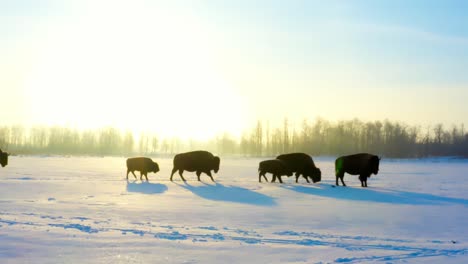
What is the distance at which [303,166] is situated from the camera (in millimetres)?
25812

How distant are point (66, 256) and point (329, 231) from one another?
5.43 metres

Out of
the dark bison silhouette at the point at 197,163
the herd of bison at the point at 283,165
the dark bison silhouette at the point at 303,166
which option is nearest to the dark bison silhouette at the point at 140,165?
the herd of bison at the point at 283,165

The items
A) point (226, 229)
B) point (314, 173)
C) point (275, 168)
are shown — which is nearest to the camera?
point (226, 229)

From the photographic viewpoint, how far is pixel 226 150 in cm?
17150

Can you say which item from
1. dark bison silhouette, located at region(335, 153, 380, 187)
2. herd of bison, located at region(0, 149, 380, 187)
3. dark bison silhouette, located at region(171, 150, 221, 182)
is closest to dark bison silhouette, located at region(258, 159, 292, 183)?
herd of bison, located at region(0, 149, 380, 187)

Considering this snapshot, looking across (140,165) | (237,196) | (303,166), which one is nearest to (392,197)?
(237,196)

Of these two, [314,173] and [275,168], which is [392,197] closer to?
[314,173]

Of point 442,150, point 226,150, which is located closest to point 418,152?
point 442,150

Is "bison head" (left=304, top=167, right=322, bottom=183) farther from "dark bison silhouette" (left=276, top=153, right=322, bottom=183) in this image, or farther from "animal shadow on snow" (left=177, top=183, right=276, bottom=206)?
"animal shadow on snow" (left=177, top=183, right=276, bottom=206)

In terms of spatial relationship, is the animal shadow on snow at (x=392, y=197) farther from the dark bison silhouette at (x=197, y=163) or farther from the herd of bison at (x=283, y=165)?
the dark bison silhouette at (x=197, y=163)

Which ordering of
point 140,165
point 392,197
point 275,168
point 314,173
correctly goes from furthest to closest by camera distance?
point 140,165 < point 314,173 < point 275,168 < point 392,197

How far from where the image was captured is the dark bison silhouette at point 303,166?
2560cm

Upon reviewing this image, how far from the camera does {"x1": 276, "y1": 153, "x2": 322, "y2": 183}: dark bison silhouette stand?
25600mm

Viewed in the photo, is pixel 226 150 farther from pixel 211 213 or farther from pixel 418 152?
pixel 211 213
